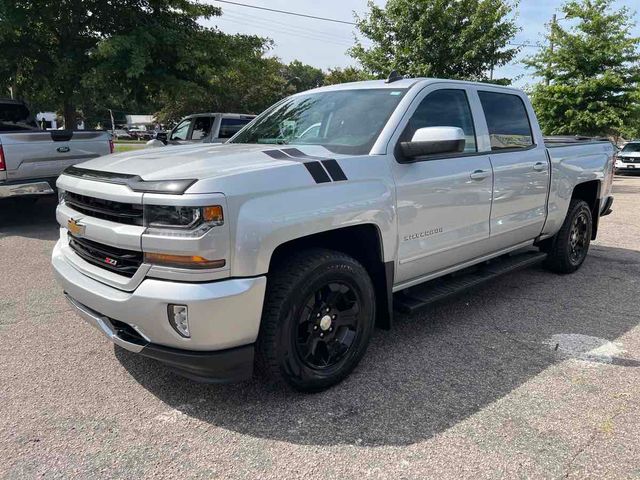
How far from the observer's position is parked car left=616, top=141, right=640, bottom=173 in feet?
71.9

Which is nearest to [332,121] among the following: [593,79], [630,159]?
[593,79]

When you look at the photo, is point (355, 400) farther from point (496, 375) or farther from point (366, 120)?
point (366, 120)

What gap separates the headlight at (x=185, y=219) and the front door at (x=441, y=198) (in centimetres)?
133

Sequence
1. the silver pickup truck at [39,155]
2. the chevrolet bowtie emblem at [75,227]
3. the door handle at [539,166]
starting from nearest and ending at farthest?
1. the chevrolet bowtie emblem at [75,227]
2. the door handle at [539,166]
3. the silver pickup truck at [39,155]

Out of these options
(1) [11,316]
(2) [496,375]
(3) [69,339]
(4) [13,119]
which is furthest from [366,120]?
(4) [13,119]

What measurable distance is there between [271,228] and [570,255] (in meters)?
4.30

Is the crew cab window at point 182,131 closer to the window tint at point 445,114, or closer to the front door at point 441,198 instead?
the window tint at point 445,114

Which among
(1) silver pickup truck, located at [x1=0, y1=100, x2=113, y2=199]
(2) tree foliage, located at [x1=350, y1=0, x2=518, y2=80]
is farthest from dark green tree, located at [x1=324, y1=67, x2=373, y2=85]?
(1) silver pickup truck, located at [x1=0, y1=100, x2=113, y2=199]

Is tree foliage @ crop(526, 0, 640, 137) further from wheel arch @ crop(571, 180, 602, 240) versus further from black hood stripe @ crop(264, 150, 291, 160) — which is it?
black hood stripe @ crop(264, 150, 291, 160)

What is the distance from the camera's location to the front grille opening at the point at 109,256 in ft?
8.96

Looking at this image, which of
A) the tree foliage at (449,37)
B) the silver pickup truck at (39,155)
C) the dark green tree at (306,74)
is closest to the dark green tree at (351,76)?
the tree foliage at (449,37)

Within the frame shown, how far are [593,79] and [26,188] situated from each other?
15.4 m

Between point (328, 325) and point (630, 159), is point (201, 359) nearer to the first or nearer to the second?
point (328, 325)

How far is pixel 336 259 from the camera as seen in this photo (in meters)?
3.02
